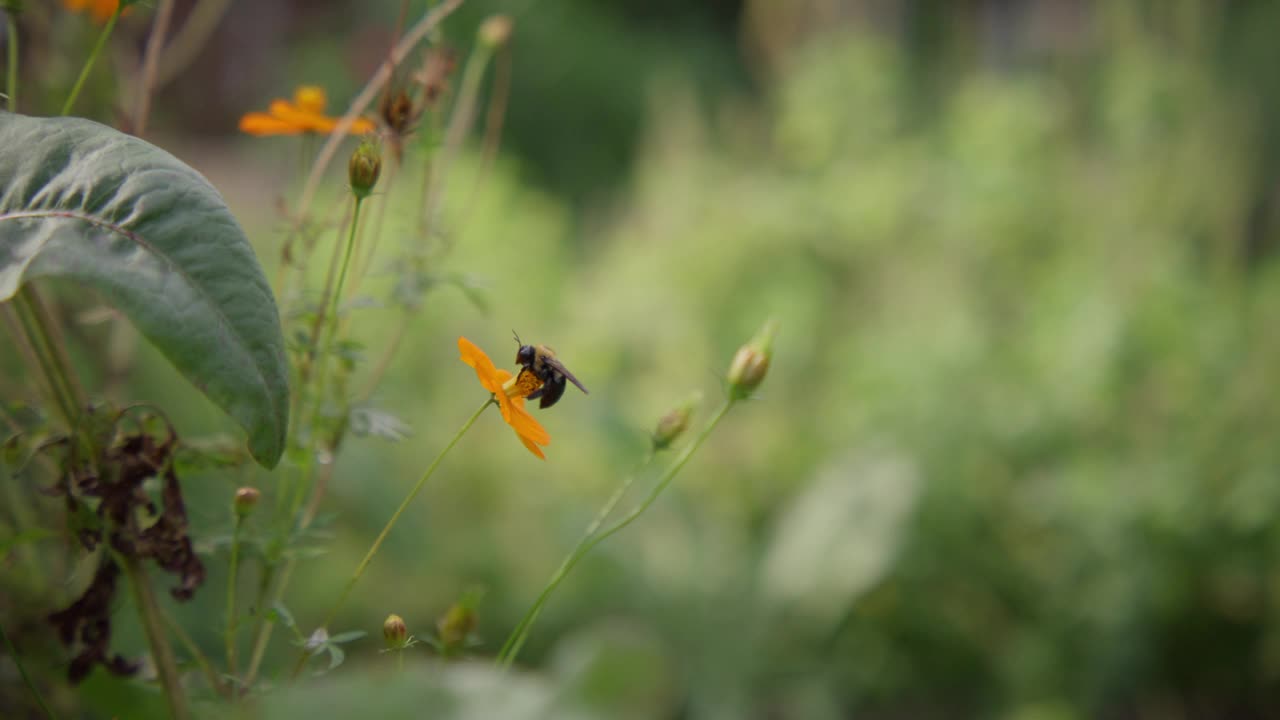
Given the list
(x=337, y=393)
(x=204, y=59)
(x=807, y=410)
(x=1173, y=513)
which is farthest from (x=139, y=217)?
(x=204, y=59)

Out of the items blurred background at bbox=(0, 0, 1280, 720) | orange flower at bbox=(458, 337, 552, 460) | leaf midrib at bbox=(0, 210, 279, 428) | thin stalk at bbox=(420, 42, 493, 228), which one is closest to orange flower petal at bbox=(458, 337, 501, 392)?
orange flower at bbox=(458, 337, 552, 460)

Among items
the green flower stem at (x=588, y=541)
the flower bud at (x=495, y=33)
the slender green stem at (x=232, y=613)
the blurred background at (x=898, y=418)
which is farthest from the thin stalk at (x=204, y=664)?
the blurred background at (x=898, y=418)

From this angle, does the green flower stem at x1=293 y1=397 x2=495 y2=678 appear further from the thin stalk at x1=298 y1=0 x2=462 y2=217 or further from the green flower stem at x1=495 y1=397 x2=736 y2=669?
the thin stalk at x1=298 y1=0 x2=462 y2=217

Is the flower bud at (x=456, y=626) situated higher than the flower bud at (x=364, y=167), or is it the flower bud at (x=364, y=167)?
the flower bud at (x=364, y=167)

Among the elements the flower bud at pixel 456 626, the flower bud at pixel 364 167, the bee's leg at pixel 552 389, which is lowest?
the flower bud at pixel 456 626

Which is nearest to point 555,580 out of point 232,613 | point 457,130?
point 232,613

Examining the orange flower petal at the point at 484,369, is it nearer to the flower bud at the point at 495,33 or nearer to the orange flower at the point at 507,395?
the orange flower at the point at 507,395

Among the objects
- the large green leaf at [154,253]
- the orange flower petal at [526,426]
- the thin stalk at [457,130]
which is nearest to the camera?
the large green leaf at [154,253]

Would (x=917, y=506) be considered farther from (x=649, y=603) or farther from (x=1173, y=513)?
(x=649, y=603)
